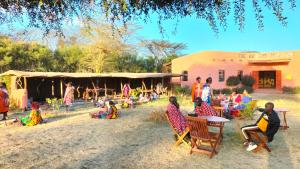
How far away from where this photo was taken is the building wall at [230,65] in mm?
27281

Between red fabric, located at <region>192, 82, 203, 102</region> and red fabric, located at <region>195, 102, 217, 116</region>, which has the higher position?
red fabric, located at <region>192, 82, 203, 102</region>

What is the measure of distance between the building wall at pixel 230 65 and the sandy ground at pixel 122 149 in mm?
18033

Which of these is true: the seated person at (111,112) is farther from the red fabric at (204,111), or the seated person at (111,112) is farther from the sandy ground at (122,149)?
the red fabric at (204,111)

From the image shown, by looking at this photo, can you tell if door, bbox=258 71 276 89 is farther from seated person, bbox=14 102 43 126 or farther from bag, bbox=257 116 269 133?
bag, bbox=257 116 269 133

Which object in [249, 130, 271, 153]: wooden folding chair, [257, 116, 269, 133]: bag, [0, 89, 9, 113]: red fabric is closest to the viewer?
[257, 116, 269, 133]: bag

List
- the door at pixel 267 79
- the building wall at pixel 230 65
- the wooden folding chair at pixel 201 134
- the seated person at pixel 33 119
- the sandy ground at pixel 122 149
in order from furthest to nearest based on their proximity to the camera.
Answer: the door at pixel 267 79, the building wall at pixel 230 65, the seated person at pixel 33 119, the wooden folding chair at pixel 201 134, the sandy ground at pixel 122 149

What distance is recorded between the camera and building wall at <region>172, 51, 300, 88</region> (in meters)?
27.3

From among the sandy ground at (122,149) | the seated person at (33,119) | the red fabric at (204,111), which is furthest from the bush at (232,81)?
the red fabric at (204,111)

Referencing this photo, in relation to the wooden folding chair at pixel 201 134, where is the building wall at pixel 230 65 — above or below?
above

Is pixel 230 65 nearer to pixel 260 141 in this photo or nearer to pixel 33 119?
pixel 33 119

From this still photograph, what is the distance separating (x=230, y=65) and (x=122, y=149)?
75.8 ft

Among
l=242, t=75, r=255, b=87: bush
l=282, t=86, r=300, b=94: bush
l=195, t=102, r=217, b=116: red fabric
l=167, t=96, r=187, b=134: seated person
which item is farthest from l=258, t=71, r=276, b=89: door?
l=167, t=96, r=187, b=134: seated person

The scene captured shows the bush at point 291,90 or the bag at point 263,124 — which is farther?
the bush at point 291,90

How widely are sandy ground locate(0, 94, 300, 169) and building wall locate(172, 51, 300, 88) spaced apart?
1803cm
